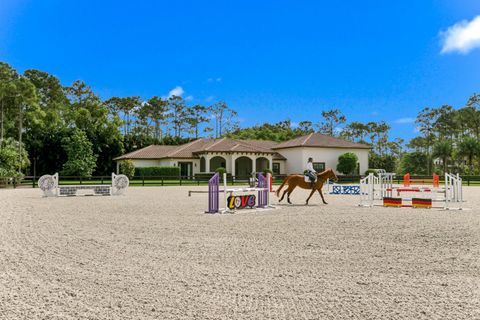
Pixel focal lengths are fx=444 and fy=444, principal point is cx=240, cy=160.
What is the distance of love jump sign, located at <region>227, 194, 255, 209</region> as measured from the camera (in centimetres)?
1356

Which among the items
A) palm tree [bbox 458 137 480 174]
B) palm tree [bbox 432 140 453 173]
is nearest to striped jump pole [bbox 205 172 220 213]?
palm tree [bbox 458 137 480 174]

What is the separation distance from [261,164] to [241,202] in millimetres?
34619

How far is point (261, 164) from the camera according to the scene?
48625 millimetres

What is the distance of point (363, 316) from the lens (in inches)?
154

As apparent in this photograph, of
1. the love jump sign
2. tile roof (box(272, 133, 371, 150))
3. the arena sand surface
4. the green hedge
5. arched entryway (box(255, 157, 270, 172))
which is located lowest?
the arena sand surface

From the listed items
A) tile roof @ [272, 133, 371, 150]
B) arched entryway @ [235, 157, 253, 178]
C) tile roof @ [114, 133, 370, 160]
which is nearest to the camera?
tile roof @ [114, 133, 370, 160]

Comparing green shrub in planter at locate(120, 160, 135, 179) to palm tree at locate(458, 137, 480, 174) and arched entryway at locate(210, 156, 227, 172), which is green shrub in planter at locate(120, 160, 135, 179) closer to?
arched entryway at locate(210, 156, 227, 172)

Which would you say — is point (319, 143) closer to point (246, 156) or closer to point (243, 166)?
point (246, 156)

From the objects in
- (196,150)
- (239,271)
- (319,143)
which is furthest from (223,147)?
(239,271)

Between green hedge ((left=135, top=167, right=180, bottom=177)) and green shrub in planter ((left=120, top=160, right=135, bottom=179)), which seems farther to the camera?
green hedge ((left=135, top=167, right=180, bottom=177))

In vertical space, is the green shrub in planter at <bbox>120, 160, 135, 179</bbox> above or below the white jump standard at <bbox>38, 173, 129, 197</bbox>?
above

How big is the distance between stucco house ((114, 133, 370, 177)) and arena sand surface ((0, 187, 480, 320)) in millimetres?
34953

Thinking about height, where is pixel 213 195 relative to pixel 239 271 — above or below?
above

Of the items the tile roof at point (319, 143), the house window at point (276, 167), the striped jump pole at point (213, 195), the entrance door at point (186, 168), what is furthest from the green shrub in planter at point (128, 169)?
the striped jump pole at point (213, 195)
